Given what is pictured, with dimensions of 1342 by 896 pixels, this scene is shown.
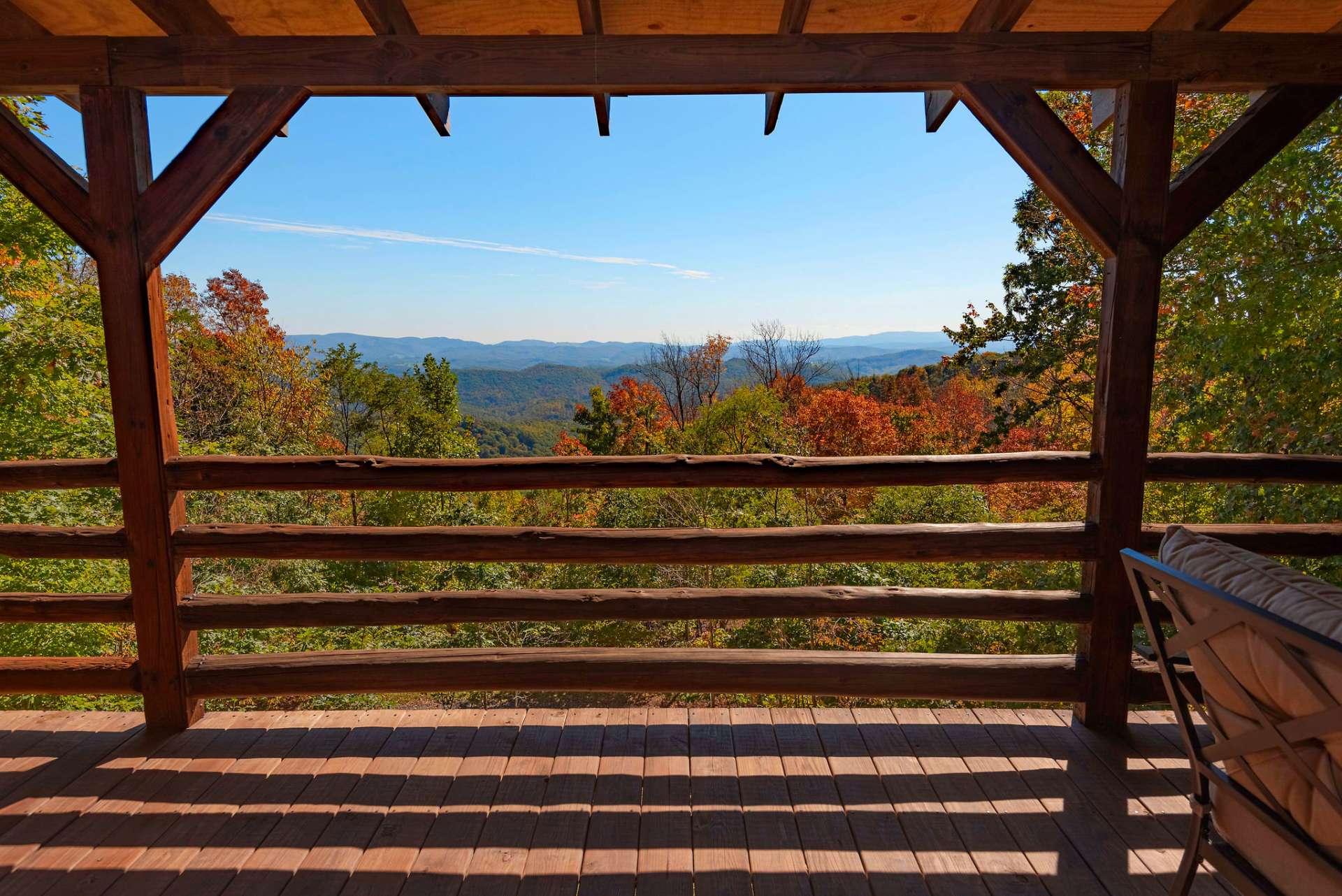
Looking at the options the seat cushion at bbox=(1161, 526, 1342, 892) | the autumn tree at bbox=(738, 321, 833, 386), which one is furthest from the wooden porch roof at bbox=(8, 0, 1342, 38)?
the autumn tree at bbox=(738, 321, 833, 386)

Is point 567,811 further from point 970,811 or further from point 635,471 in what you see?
point 970,811

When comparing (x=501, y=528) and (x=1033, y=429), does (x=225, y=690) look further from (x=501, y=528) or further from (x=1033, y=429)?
(x=1033, y=429)

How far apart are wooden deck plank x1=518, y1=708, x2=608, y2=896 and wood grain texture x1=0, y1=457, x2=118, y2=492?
2.09 m

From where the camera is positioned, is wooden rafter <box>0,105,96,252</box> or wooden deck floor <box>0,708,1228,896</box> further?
wooden rafter <box>0,105,96,252</box>

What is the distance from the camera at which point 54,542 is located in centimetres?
306

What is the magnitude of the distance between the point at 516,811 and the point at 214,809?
1027 mm

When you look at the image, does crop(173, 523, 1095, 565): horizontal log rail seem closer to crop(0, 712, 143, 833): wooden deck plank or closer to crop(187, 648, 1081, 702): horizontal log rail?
crop(187, 648, 1081, 702): horizontal log rail

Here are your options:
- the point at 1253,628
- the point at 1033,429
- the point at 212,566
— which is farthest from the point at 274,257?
the point at 1253,628

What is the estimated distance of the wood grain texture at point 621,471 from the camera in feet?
9.69

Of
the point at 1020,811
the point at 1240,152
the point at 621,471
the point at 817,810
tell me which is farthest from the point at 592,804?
the point at 1240,152

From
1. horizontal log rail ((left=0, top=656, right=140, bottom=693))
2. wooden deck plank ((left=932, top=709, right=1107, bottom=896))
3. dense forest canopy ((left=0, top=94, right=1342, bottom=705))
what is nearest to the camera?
wooden deck plank ((left=932, top=709, right=1107, bottom=896))

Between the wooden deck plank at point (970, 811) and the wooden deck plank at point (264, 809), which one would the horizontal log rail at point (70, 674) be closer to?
the wooden deck plank at point (264, 809)

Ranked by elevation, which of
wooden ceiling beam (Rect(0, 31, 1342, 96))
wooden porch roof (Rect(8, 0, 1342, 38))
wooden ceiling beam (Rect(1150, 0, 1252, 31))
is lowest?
wooden ceiling beam (Rect(0, 31, 1342, 96))

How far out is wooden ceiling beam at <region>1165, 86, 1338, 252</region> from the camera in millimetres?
2709
